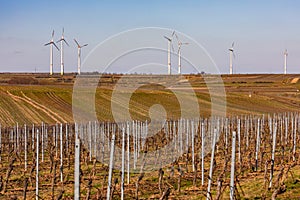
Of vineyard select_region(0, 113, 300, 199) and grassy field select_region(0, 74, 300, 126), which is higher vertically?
grassy field select_region(0, 74, 300, 126)

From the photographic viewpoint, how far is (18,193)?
607 inches

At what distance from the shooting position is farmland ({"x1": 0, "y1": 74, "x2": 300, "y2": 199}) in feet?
49.5

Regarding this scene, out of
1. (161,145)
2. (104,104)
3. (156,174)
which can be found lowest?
(156,174)

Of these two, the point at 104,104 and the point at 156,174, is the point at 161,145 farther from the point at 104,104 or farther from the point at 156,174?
the point at 104,104

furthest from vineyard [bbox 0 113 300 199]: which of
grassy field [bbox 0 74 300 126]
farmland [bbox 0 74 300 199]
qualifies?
grassy field [bbox 0 74 300 126]

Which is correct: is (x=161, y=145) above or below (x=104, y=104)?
below

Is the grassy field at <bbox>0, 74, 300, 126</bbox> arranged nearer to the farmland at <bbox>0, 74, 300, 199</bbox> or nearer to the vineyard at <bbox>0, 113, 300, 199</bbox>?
the farmland at <bbox>0, 74, 300, 199</bbox>

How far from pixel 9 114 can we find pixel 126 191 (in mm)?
30978

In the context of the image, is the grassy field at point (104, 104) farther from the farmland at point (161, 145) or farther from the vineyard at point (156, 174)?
the vineyard at point (156, 174)

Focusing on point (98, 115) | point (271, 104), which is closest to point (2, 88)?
point (98, 115)

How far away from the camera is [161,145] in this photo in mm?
26656

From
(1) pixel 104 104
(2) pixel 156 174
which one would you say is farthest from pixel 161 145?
(1) pixel 104 104

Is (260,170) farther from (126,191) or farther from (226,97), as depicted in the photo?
(226,97)

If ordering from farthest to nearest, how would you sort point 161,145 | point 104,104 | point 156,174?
point 104,104 < point 161,145 < point 156,174
